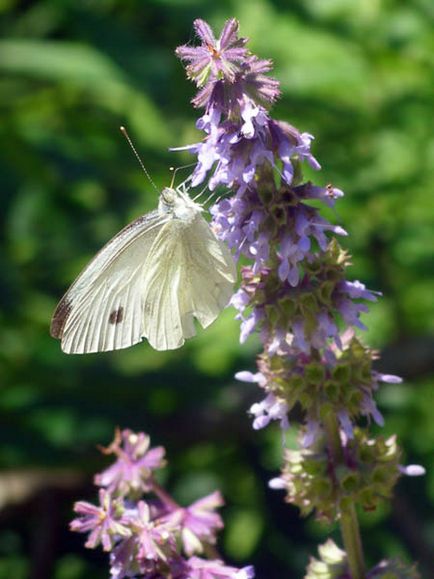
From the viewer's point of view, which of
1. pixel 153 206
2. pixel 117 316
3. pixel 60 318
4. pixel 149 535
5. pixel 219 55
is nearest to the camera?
pixel 219 55

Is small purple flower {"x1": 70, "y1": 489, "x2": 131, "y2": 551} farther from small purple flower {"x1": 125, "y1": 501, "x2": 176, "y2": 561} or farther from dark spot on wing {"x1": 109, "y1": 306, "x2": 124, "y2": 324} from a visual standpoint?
dark spot on wing {"x1": 109, "y1": 306, "x2": 124, "y2": 324}

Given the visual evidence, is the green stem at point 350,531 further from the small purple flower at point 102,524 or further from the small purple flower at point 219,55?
the small purple flower at point 219,55

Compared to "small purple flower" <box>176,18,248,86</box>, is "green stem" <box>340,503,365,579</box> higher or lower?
lower

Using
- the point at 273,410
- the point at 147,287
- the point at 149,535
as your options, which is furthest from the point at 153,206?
the point at 149,535

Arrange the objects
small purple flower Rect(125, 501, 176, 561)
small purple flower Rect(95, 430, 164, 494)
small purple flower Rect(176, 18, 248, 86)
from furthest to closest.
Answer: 1. small purple flower Rect(95, 430, 164, 494)
2. small purple flower Rect(125, 501, 176, 561)
3. small purple flower Rect(176, 18, 248, 86)

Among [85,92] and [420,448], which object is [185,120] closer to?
[85,92]

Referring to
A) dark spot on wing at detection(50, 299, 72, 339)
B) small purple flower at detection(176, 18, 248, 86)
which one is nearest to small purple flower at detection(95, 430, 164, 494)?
dark spot on wing at detection(50, 299, 72, 339)

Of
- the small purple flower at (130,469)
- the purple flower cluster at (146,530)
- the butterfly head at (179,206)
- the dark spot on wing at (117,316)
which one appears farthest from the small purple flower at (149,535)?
A: the butterfly head at (179,206)

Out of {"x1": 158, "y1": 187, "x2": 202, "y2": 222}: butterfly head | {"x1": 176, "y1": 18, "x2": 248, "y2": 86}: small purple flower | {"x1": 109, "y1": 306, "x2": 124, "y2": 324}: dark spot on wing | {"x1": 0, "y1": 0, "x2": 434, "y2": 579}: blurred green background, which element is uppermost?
{"x1": 0, "y1": 0, "x2": 434, "y2": 579}: blurred green background

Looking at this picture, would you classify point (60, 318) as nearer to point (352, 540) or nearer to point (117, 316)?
point (117, 316)
